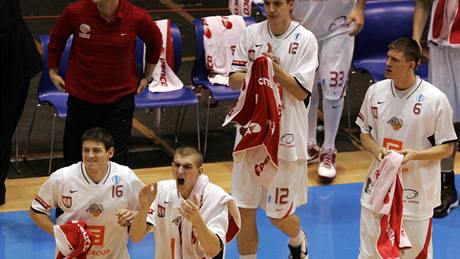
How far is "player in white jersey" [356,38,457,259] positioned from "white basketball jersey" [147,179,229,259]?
135cm

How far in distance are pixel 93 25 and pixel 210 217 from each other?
2316 millimetres

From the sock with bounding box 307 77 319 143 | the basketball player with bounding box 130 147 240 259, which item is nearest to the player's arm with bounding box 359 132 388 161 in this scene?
the basketball player with bounding box 130 147 240 259

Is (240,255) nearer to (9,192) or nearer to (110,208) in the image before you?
(110,208)

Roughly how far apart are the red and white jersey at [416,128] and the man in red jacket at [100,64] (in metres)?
2.06

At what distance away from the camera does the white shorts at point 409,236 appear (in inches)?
308

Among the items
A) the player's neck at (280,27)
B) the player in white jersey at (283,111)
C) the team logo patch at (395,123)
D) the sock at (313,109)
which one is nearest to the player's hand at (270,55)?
the player in white jersey at (283,111)

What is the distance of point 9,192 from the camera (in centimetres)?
1020

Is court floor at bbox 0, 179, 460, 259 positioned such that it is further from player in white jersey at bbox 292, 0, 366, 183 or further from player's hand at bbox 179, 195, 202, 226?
player's hand at bbox 179, 195, 202, 226

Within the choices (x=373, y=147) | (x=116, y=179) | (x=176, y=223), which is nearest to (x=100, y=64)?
(x=116, y=179)

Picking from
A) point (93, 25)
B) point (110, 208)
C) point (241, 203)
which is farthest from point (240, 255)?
point (93, 25)

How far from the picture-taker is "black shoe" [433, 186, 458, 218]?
10.0 m

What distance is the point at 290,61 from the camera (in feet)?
26.7

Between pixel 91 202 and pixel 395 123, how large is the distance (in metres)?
2.19

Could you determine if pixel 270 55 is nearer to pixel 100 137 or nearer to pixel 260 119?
pixel 260 119
